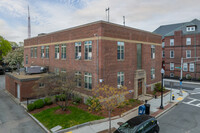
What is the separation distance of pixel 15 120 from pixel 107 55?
1181cm

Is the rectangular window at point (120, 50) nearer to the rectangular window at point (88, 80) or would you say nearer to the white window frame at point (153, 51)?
the rectangular window at point (88, 80)

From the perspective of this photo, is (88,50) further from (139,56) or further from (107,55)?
(139,56)

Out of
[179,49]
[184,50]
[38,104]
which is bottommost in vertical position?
[38,104]

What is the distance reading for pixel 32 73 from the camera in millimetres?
Answer: 23188

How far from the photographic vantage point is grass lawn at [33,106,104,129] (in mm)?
12086

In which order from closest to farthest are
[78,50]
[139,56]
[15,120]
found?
[15,120]
[78,50]
[139,56]

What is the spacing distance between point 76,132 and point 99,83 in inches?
233

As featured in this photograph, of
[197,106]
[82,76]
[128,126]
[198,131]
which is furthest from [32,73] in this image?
[197,106]

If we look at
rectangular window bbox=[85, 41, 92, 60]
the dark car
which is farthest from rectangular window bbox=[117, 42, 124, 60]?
the dark car

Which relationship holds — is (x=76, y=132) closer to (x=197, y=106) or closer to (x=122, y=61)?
(x=122, y=61)

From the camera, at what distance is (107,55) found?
1577cm

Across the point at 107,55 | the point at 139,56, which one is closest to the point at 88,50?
the point at 107,55

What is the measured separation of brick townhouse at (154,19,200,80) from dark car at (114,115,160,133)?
97.0 feet

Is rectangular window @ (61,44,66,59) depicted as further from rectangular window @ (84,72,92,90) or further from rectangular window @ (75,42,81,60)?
rectangular window @ (84,72,92,90)
